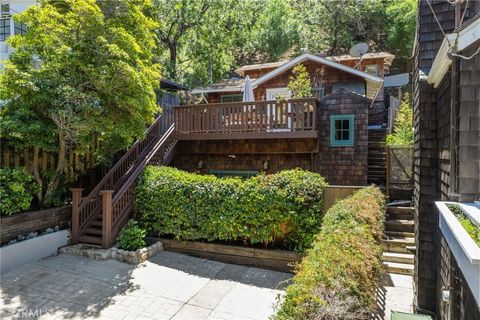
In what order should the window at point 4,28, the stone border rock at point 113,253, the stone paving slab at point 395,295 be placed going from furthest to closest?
the window at point 4,28
the stone border rock at point 113,253
the stone paving slab at point 395,295

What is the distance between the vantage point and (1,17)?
13.5m

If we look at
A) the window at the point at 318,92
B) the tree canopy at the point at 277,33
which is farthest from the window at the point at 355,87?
the tree canopy at the point at 277,33

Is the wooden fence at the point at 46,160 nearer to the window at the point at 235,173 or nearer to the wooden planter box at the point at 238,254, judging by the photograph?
the wooden planter box at the point at 238,254

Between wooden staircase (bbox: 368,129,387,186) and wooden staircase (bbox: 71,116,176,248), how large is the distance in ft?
21.8

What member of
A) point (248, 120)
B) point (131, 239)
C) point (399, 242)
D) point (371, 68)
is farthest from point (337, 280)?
point (371, 68)

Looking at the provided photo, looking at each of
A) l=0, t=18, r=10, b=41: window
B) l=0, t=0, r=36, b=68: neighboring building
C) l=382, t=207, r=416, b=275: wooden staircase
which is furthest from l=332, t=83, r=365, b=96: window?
l=0, t=18, r=10, b=41: window

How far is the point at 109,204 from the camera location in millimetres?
7363

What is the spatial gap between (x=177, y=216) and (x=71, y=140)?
310cm

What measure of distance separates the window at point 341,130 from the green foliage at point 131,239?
5.88m

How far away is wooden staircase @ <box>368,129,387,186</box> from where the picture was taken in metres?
9.48

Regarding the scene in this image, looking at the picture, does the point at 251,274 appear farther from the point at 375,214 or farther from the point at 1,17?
the point at 1,17

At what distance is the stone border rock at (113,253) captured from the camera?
6828mm

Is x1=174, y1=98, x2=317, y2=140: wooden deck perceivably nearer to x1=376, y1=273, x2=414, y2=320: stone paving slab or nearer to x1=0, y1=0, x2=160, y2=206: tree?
x1=0, y1=0, x2=160, y2=206: tree

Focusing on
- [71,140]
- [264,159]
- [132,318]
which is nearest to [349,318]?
[132,318]
